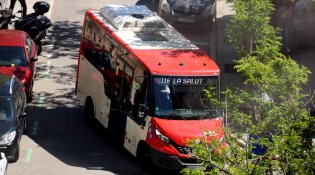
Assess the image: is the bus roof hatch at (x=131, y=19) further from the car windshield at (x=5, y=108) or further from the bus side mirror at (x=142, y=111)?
the car windshield at (x=5, y=108)

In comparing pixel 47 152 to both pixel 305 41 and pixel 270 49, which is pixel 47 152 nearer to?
pixel 270 49

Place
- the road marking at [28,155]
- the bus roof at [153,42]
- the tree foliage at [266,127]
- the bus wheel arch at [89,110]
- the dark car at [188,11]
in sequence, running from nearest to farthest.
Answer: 1. the tree foliage at [266,127]
2. the bus roof at [153,42]
3. the road marking at [28,155]
4. the bus wheel arch at [89,110]
5. the dark car at [188,11]

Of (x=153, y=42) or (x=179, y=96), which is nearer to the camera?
(x=179, y=96)

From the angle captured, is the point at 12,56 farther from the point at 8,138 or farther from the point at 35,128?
the point at 8,138

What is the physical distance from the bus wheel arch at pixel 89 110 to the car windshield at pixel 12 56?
2.07m

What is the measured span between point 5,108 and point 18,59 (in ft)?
12.5

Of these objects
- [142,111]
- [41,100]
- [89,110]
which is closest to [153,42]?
[142,111]

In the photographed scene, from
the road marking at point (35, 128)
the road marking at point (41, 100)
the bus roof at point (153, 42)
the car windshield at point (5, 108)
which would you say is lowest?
the road marking at point (41, 100)

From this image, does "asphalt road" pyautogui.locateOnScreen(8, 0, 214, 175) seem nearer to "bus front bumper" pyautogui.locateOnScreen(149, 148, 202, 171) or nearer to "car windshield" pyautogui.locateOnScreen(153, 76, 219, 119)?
"bus front bumper" pyautogui.locateOnScreen(149, 148, 202, 171)

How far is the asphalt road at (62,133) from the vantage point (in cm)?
2123

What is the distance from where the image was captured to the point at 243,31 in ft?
73.7

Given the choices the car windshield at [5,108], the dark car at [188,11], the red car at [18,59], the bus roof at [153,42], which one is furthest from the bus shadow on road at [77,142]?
the dark car at [188,11]

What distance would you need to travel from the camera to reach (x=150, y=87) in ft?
67.5

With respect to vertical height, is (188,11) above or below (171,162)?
above
